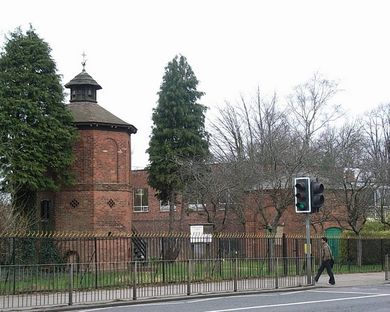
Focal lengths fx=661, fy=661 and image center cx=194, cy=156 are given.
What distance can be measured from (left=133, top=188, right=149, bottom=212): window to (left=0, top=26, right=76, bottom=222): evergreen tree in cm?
2487

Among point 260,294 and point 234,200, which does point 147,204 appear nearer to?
point 234,200

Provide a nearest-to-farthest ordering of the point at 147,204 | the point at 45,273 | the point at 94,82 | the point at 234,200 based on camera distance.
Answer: the point at 45,273 → the point at 234,200 → the point at 94,82 → the point at 147,204

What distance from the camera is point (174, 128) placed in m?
47.0

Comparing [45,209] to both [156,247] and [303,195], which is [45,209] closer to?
[156,247]

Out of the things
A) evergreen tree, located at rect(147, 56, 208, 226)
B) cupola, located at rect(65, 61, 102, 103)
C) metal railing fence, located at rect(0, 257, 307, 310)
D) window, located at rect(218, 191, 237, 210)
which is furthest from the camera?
evergreen tree, located at rect(147, 56, 208, 226)

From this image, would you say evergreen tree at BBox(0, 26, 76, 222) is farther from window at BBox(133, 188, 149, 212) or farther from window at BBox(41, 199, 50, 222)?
window at BBox(133, 188, 149, 212)

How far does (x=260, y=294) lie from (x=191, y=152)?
84.1 ft

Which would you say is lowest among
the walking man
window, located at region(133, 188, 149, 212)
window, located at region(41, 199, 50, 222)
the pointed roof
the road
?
the road

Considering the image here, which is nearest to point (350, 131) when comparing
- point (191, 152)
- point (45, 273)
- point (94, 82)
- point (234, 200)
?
Result: point (191, 152)

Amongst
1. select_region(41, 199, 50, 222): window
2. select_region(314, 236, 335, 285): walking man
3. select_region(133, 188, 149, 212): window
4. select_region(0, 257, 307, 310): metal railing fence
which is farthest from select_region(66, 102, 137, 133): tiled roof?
select_region(133, 188, 149, 212): window

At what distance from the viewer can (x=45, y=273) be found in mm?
19359

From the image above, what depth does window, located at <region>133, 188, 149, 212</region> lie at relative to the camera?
63.0m

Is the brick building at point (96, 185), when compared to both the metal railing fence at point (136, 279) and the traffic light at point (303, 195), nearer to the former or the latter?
the metal railing fence at point (136, 279)

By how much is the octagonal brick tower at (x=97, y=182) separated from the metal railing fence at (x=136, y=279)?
16.4 metres
